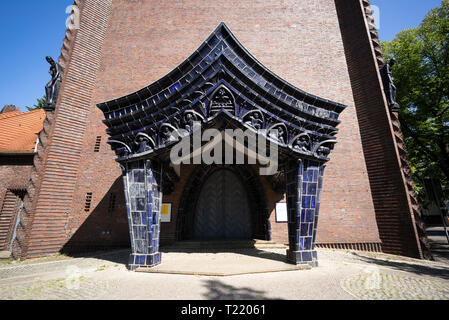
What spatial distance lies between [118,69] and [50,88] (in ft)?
10.6

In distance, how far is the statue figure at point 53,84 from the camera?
346 inches

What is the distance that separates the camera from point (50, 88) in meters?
8.94

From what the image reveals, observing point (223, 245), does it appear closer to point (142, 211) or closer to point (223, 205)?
point (223, 205)

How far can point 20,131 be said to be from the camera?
11.9 metres

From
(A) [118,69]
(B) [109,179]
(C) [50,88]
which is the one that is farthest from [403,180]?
(C) [50,88]

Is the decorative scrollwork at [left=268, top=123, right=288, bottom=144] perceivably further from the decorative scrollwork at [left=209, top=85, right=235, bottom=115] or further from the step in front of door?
the step in front of door

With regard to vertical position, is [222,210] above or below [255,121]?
below

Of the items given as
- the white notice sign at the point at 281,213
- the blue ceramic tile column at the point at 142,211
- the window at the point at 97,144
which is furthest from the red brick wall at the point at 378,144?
the window at the point at 97,144

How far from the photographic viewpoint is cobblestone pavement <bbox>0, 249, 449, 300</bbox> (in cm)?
334

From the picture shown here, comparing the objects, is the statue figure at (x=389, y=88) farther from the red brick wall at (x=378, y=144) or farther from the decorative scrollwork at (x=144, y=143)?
the decorative scrollwork at (x=144, y=143)

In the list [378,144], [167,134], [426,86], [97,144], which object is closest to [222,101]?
[167,134]

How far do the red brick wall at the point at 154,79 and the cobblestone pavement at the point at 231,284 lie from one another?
3.03m

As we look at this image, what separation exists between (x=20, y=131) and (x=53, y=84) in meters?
5.74

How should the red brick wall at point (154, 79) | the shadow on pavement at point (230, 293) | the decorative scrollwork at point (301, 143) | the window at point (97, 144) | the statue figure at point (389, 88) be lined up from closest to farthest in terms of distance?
1. the shadow on pavement at point (230, 293)
2. the decorative scrollwork at point (301, 143)
3. the red brick wall at point (154, 79)
4. the statue figure at point (389, 88)
5. the window at point (97, 144)
